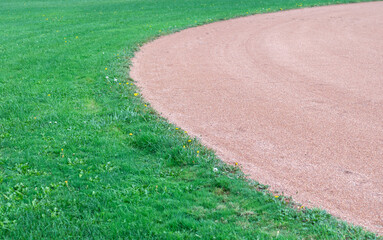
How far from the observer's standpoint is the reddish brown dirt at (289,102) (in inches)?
181

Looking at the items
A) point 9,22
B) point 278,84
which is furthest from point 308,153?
point 9,22

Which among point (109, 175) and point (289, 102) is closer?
point (109, 175)

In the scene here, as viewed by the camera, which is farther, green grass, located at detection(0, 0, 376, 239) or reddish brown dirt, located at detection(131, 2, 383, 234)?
reddish brown dirt, located at detection(131, 2, 383, 234)

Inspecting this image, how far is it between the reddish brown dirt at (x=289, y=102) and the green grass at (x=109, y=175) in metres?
0.42

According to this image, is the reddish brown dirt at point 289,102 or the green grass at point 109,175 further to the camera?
the reddish brown dirt at point 289,102

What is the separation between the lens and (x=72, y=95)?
7215mm

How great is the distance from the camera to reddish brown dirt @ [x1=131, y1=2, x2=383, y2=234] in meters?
4.59

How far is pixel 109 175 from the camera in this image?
4508 millimetres

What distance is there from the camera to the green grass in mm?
3629

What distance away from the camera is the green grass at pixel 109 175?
3.63 metres

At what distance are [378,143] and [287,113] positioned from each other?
1.53m

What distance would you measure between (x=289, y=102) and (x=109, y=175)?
3763 millimetres

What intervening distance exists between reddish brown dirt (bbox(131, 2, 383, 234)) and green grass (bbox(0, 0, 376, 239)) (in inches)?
16.5

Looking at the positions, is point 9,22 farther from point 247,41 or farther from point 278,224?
point 278,224
